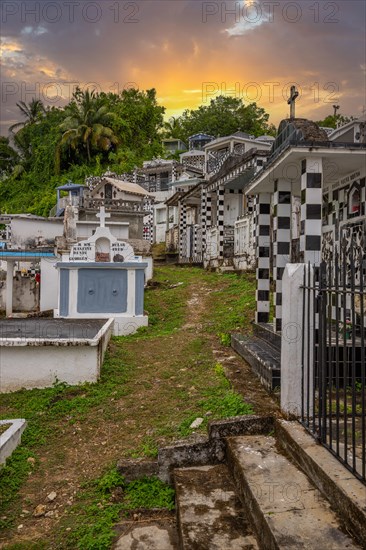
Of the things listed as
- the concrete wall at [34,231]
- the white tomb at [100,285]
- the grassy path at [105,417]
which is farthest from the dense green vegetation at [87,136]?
the grassy path at [105,417]

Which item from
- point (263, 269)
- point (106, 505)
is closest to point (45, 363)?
point (106, 505)

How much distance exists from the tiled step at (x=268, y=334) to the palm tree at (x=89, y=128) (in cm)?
3700

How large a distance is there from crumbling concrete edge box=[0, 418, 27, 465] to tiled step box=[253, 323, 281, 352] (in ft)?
12.0

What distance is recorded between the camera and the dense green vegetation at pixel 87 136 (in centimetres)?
4256

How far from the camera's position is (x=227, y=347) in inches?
351

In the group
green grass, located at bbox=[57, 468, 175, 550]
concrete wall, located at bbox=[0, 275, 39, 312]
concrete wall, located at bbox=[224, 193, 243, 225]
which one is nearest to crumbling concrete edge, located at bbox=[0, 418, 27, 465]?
green grass, located at bbox=[57, 468, 175, 550]

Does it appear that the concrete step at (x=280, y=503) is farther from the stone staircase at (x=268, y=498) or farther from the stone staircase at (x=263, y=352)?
the stone staircase at (x=263, y=352)

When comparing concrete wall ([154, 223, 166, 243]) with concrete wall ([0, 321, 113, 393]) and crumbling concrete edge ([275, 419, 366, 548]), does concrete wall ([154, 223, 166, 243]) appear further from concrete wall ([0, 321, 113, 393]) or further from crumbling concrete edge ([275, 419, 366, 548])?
crumbling concrete edge ([275, 419, 366, 548])

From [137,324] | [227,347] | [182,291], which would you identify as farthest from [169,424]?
[182,291]

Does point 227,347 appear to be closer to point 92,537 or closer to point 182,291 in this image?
point 92,537

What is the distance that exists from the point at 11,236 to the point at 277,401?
20.9 meters

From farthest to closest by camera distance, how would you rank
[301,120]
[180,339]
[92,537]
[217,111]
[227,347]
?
[217,111]
[180,339]
[227,347]
[301,120]
[92,537]

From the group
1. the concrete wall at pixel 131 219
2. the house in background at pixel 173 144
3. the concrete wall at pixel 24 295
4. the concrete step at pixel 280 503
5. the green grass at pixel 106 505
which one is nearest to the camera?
the concrete step at pixel 280 503

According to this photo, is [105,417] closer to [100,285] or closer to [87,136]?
[100,285]
